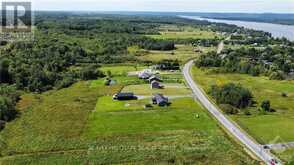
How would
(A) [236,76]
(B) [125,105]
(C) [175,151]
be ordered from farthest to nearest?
(A) [236,76], (B) [125,105], (C) [175,151]

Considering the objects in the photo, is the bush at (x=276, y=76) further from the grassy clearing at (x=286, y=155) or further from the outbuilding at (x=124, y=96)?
the grassy clearing at (x=286, y=155)

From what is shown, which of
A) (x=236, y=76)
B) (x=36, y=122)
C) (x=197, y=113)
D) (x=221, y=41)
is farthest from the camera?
(x=221, y=41)

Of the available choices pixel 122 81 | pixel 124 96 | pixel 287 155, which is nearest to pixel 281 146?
pixel 287 155

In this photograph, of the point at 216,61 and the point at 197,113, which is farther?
the point at 216,61

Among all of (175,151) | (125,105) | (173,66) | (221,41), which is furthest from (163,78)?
(221,41)

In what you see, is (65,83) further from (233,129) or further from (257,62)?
(257,62)

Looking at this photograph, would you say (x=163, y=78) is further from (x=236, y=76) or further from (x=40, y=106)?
(x=40, y=106)
